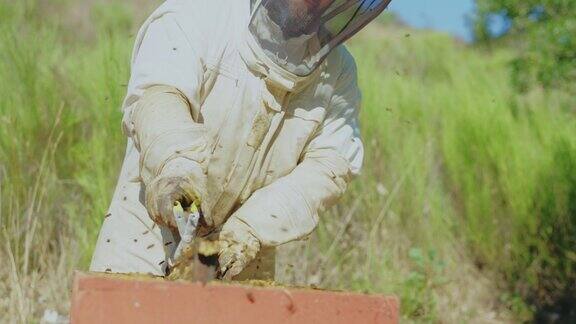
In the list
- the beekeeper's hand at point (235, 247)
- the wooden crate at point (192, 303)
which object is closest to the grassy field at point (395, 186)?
the beekeeper's hand at point (235, 247)

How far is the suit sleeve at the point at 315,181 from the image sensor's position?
2.71 m

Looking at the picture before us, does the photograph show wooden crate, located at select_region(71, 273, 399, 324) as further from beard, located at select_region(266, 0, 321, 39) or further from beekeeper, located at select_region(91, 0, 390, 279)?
beard, located at select_region(266, 0, 321, 39)

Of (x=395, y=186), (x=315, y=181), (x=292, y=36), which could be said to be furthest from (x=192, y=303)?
(x=395, y=186)

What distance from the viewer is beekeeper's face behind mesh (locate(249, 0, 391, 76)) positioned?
2.83 meters

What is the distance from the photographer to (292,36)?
2.85m

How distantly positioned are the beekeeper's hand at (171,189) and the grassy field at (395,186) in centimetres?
255

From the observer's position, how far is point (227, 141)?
112 inches

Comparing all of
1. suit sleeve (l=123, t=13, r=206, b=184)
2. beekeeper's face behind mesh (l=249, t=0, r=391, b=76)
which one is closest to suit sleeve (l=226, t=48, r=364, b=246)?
beekeeper's face behind mesh (l=249, t=0, r=391, b=76)

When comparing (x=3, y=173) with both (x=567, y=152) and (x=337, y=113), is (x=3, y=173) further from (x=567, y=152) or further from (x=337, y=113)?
(x=567, y=152)

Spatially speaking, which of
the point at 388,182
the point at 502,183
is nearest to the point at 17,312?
the point at 388,182

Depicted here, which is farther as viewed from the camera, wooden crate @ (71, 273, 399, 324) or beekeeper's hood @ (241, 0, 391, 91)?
beekeeper's hood @ (241, 0, 391, 91)

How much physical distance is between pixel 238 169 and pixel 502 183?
3993mm

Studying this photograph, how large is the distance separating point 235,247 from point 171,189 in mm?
316

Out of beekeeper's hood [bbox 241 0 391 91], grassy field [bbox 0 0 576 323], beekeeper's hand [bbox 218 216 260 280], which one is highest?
beekeeper's hood [bbox 241 0 391 91]
